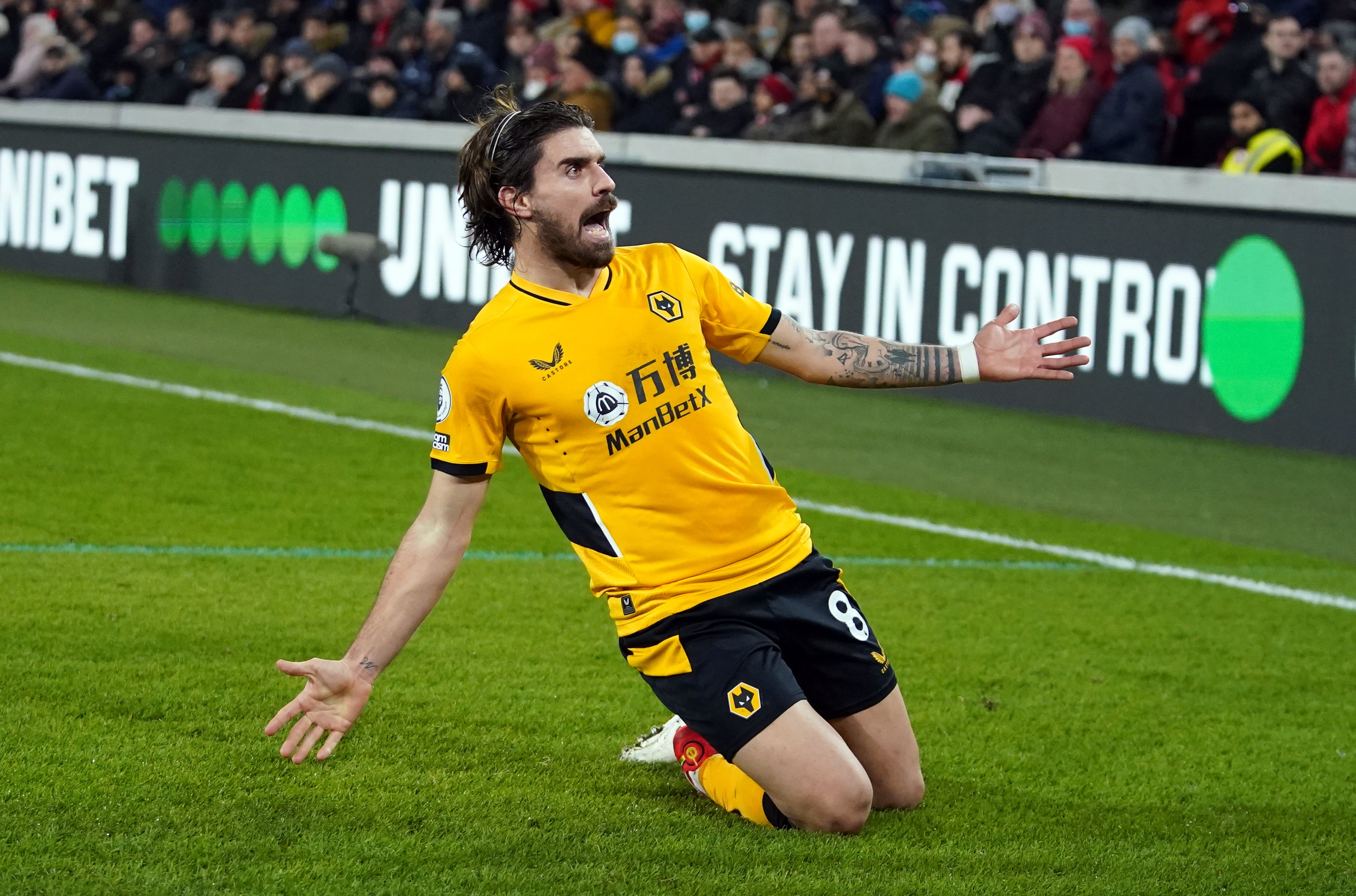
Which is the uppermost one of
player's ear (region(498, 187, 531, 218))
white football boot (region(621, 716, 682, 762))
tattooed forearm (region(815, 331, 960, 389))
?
player's ear (region(498, 187, 531, 218))

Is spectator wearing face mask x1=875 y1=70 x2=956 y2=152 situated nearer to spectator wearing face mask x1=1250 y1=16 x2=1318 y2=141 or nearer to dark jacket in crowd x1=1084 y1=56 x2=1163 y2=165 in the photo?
dark jacket in crowd x1=1084 y1=56 x2=1163 y2=165

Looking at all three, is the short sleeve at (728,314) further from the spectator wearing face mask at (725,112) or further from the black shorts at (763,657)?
the spectator wearing face mask at (725,112)

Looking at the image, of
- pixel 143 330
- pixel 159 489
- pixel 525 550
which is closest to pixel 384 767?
pixel 525 550

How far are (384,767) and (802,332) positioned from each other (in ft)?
4.90

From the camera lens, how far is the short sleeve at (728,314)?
459 cm

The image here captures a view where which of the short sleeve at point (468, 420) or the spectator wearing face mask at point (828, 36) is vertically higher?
the spectator wearing face mask at point (828, 36)

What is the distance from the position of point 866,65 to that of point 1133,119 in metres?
2.85

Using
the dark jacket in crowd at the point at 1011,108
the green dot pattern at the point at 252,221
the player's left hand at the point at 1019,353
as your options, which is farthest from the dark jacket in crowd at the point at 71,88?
the player's left hand at the point at 1019,353

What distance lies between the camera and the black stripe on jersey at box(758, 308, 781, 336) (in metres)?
4.64

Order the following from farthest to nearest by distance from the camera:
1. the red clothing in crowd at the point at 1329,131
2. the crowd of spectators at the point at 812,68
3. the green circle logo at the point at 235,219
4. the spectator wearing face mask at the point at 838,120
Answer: the green circle logo at the point at 235,219 < the spectator wearing face mask at the point at 838,120 < the crowd of spectators at the point at 812,68 < the red clothing in crowd at the point at 1329,131

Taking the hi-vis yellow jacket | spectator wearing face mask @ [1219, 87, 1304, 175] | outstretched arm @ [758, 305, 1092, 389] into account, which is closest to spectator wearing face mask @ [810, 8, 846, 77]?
spectator wearing face mask @ [1219, 87, 1304, 175]

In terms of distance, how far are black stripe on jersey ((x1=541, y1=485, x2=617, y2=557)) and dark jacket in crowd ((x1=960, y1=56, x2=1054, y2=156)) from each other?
9.43m

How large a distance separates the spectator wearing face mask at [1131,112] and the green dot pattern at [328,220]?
20.0 ft

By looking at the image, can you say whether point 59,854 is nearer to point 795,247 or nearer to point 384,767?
point 384,767
